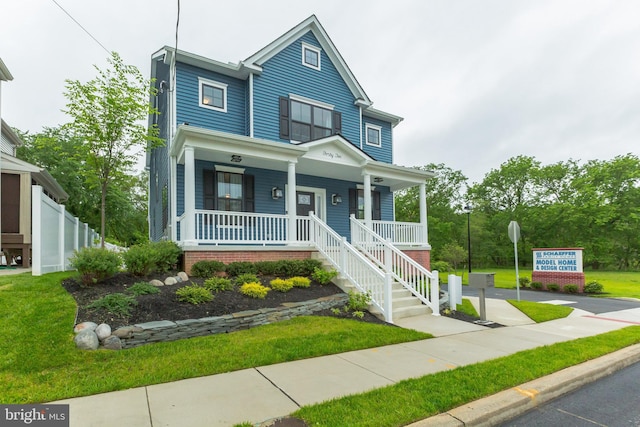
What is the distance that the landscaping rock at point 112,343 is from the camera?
4391 mm

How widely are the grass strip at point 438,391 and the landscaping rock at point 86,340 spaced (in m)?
3.03

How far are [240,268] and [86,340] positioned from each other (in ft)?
13.4

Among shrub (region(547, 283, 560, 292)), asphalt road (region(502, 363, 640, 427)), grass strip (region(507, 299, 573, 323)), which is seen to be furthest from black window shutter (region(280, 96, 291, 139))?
shrub (region(547, 283, 560, 292))

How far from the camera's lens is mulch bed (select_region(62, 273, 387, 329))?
5078 mm

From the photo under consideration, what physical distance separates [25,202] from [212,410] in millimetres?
14585

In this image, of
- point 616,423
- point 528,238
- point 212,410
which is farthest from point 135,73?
point 528,238

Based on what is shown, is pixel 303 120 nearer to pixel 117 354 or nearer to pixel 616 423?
pixel 117 354

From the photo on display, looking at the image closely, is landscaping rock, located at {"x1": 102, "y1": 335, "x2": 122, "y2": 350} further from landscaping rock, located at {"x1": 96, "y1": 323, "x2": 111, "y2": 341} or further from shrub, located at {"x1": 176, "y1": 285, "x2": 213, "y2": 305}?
shrub, located at {"x1": 176, "y1": 285, "x2": 213, "y2": 305}

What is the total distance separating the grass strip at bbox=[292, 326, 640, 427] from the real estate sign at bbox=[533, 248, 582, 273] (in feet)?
35.6

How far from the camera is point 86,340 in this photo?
166 inches

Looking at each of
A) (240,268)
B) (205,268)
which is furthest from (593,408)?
(205,268)

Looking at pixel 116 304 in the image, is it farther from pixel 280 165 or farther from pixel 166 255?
pixel 280 165

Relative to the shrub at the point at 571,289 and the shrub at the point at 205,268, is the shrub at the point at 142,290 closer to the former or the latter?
the shrub at the point at 205,268

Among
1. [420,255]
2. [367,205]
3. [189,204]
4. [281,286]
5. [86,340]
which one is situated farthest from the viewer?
[420,255]
